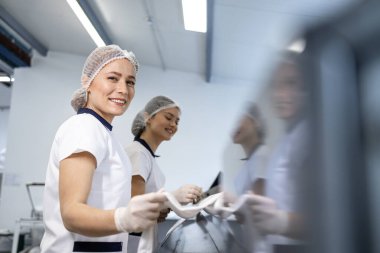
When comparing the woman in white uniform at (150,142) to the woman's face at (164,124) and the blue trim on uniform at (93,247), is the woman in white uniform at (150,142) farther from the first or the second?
the blue trim on uniform at (93,247)

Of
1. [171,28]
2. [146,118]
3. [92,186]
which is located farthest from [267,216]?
[171,28]

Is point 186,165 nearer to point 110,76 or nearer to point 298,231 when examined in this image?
point 110,76

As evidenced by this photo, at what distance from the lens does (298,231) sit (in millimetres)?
294

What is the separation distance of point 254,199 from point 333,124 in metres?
0.22

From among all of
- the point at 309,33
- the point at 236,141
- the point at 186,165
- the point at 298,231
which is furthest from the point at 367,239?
the point at 186,165

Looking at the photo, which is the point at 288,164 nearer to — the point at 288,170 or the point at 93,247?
the point at 288,170

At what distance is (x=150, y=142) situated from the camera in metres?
1.94

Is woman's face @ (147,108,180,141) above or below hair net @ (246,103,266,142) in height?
above

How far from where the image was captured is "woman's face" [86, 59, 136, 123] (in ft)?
3.64

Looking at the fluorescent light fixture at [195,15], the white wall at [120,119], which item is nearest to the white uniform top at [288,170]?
the fluorescent light fixture at [195,15]

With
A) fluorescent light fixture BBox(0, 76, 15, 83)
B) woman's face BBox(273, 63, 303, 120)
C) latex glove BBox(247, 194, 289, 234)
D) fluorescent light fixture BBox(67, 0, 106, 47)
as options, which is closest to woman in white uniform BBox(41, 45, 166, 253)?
latex glove BBox(247, 194, 289, 234)

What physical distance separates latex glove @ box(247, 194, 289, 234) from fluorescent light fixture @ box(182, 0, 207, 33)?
10.2 feet

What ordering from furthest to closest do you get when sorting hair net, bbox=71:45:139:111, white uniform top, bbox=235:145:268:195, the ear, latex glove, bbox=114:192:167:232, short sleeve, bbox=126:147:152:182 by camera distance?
the ear
short sleeve, bbox=126:147:152:182
hair net, bbox=71:45:139:111
latex glove, bbox=114:192:167:232
white uniform top, bbox=235:145:268:195

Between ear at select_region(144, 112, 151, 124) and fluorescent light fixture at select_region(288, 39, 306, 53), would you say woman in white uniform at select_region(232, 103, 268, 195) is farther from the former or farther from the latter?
ear at select_region(144, 112, 151, 124)
